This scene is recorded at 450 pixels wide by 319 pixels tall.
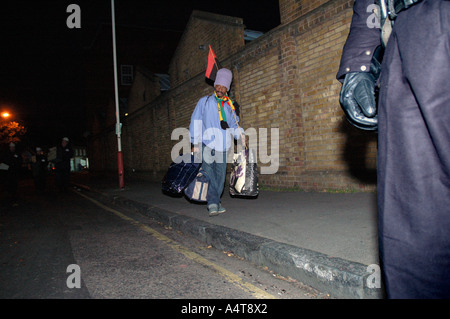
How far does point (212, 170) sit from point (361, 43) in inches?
126

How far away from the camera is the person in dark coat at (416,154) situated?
951mm

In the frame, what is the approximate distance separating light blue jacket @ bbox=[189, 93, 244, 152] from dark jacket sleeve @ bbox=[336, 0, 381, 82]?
294 cm

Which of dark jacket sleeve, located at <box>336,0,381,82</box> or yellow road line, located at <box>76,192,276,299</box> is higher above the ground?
dark jacket sleeve, located at <box>336,0,381,82</box>

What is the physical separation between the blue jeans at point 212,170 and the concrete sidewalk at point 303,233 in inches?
12.0

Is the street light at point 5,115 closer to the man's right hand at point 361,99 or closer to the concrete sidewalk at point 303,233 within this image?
the concrete sidewalk at point 303,233

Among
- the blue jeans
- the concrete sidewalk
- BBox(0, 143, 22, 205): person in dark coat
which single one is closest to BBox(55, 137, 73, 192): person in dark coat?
BBox(0, 143, 22, 205): person in dark coat

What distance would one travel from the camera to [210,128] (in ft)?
13.8

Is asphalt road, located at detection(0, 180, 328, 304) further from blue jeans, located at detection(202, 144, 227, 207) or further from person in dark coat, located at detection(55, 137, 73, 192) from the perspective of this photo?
person in dark coat, located at detection(55, 137, 73, 192)

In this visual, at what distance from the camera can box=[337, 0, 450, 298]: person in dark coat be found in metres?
0.95

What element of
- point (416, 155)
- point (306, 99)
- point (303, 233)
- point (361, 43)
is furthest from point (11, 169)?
point (416, 155)

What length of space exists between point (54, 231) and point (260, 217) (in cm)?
309

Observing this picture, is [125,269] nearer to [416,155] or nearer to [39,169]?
[416,155]

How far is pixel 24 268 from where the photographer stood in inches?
108

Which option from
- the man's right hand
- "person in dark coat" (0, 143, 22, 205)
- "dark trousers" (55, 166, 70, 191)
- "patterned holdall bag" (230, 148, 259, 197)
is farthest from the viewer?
"dark trousers" (55, 166, 70, 191)
